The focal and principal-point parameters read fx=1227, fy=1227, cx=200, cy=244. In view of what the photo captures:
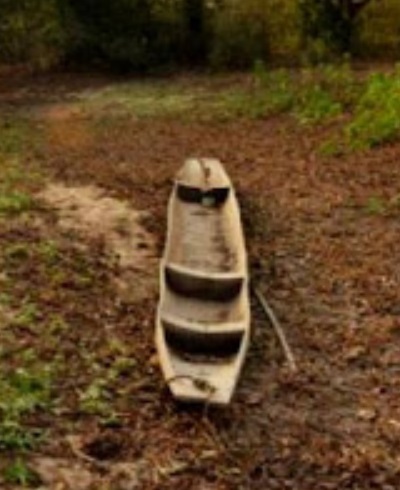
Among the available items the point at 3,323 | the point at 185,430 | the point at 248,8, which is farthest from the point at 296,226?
the point at 248,8

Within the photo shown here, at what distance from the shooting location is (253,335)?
8805mm

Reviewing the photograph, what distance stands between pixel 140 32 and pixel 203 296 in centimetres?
1632

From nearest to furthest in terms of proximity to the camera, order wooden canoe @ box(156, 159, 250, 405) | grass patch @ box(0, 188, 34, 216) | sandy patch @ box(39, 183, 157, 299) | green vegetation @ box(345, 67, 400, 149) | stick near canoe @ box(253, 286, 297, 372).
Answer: wooden canoe @ box(156, 159, 250, 405) < stick near canoe @ box(253, 286, 297, 372) < sandy patch @ box(39, 183, 157, 299) < grass patch @ box(0, 188, 34, 216) < green vegetation @ box(345, 67, 400, 149)

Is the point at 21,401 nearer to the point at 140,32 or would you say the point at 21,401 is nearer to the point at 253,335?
the point at 253,335

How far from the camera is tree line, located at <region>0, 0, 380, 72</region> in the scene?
24.2 meters

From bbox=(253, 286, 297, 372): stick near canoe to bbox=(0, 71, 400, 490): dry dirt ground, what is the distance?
5 cm

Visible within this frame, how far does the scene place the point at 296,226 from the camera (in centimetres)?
1189

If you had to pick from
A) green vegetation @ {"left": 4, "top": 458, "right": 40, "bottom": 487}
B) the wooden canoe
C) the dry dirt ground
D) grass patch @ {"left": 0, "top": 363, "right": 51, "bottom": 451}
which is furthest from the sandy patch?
green vegetation @ {"left": 4, "top": 458, "right": 40, "bottom": 487}

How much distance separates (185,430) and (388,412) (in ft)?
4.35

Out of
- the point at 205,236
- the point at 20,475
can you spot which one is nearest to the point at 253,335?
the point at 205,236

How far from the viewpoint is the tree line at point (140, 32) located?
79.3ft

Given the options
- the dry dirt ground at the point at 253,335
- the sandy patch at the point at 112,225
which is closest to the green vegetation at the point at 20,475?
the dry dirt ground at the point at 253,335

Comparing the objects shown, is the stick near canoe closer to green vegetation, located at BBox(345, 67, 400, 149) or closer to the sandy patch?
the sandy patch

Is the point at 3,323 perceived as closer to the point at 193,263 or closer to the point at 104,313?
the point at 104,313
